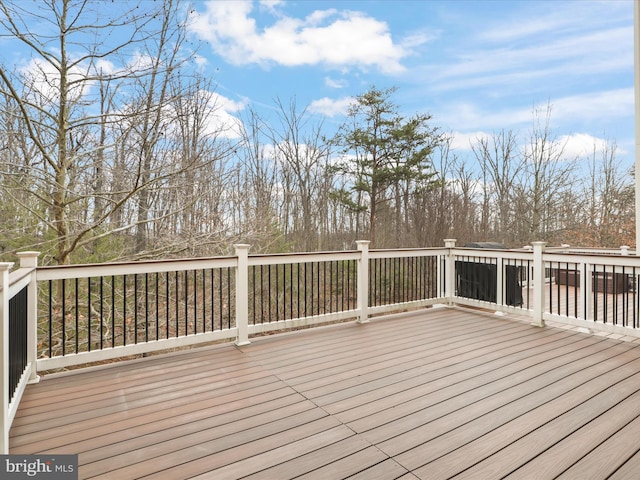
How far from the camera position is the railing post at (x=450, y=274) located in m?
5.64

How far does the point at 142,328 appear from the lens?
6.18 meters

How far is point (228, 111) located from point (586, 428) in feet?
33.6

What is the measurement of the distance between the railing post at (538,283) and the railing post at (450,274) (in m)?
1.21

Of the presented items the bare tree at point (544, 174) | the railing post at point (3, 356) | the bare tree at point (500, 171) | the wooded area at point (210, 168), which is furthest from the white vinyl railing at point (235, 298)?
the bare tree at point (544, 174)

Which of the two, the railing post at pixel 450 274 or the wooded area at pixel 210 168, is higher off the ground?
the wooded area at pixel 210 168

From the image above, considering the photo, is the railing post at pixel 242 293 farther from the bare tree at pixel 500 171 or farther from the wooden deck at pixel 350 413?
the bare tree at pixel 500 171

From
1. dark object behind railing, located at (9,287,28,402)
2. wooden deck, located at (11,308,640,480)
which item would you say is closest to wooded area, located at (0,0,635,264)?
dark object behind railing, located at (9,287,28,402)

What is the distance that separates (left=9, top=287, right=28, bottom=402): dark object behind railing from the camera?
219 cm

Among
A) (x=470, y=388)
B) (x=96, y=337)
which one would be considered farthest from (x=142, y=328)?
(x=470, y=388)

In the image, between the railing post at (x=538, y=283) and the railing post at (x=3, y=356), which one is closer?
the railing post at (x=3, y=356)

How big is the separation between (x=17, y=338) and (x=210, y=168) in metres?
5.76

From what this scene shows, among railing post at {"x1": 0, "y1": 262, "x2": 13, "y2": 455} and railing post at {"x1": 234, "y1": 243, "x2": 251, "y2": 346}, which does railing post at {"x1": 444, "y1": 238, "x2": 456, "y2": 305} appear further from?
railing post at {"x1": 0, "y1": 262, "x2": 13, "y2": 455}

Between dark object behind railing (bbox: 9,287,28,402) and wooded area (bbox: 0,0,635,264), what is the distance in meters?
2.23

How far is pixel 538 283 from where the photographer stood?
463cm
